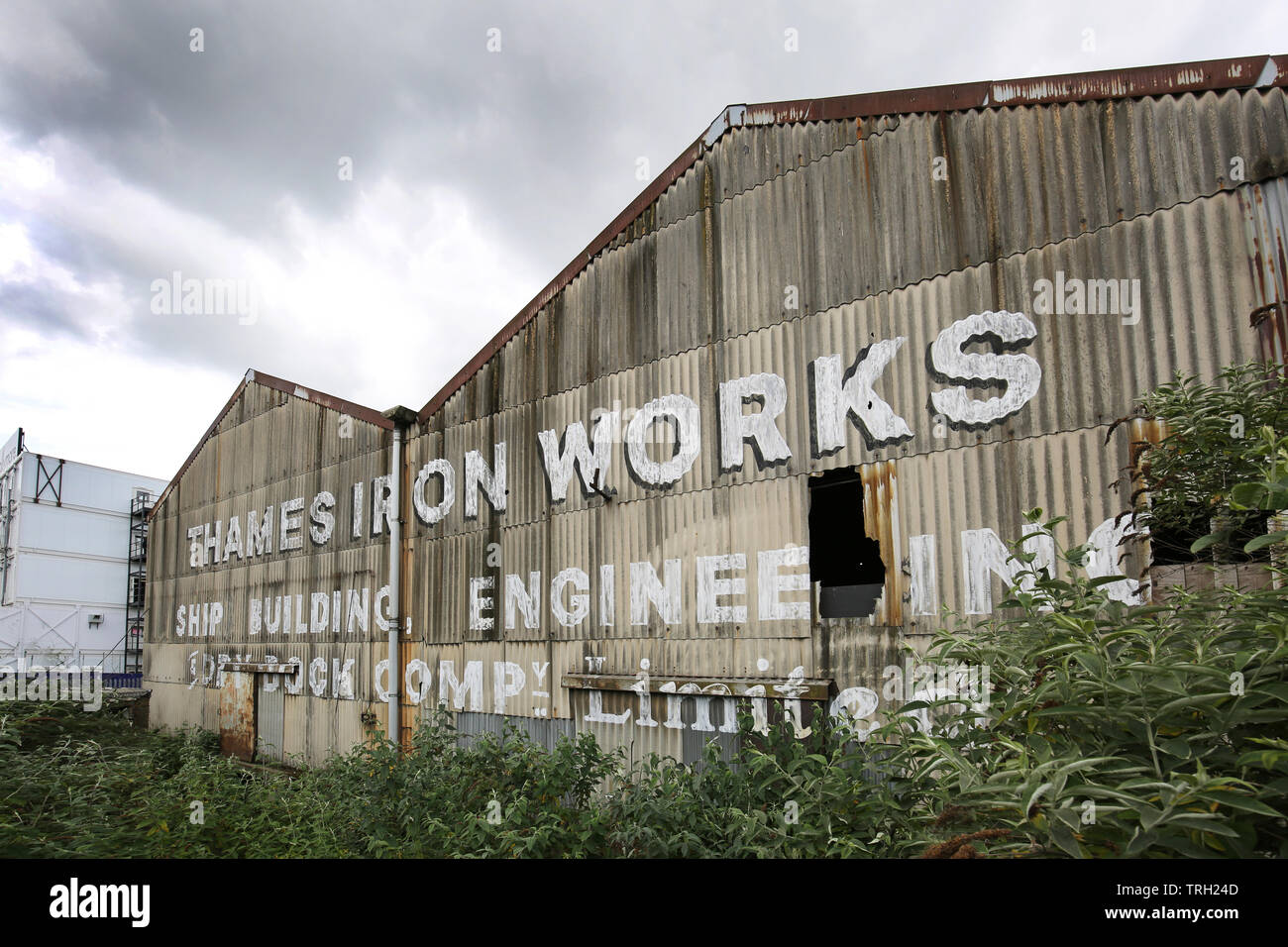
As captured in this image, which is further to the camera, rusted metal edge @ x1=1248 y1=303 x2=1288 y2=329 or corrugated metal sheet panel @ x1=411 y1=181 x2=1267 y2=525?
corrugated metal sheet panel @ x1=411 y1=181 x2=1267 y2=525

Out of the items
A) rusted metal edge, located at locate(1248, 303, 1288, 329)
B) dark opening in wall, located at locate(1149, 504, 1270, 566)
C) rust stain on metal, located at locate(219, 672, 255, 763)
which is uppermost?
rusted metal edge, located at locate(1248, 303, 1288, 329)

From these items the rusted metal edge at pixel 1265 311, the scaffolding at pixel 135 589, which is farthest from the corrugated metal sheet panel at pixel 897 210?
the scaffolding at pixel 135 589

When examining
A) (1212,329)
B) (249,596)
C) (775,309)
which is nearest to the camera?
(1212,329)

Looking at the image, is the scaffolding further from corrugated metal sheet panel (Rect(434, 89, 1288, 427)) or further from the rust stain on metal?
corrugated metal sheet panel (Rect(434, 89, 1288, 427))

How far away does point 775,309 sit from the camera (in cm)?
894

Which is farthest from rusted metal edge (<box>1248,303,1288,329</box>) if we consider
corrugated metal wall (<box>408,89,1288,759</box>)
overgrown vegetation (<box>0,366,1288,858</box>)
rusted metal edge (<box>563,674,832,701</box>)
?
rusted metal edge (<box>563,674,832,701</box>)

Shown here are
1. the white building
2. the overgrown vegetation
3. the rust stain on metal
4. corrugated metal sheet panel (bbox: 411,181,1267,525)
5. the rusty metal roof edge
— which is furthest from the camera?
the white building

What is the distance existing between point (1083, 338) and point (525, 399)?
8.11 metres

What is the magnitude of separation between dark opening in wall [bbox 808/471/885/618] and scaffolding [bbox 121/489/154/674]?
45180 millimetres

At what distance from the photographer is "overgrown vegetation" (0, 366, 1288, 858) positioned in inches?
68.7

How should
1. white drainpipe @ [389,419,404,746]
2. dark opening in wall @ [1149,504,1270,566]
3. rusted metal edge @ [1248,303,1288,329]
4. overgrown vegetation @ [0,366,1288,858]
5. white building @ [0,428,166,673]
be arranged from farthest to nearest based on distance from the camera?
white building @ [0,428,166,673] → white drainpipe @ [389,419,404,746] → rusted metal edge @ [1248,303,1288,329] → dark opening in wall @ [1149,504,1270,566] → overgrown vegetation @ [0,366,1288,858]

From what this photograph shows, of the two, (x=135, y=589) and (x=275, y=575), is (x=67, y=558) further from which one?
(x=275, y=575)
